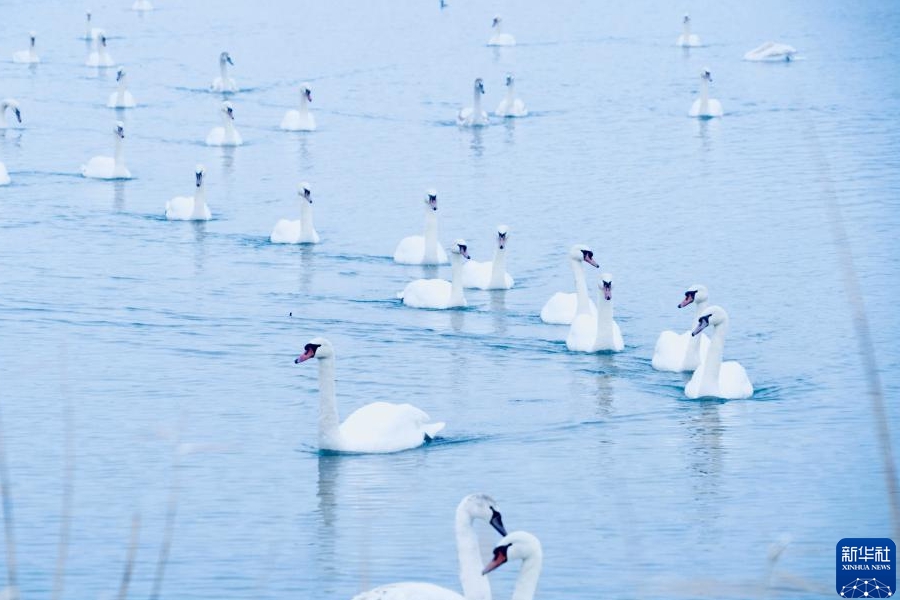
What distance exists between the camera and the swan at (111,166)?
2728 centimetres

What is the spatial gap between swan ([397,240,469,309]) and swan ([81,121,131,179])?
10.0 metres

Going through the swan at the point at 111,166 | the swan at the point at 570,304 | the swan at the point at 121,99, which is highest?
the swan at the point at 121,99

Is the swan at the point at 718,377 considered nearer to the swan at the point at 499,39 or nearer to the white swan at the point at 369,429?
the white swan at the point at 369,429

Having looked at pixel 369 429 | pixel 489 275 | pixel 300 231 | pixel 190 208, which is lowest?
pixel 369 429

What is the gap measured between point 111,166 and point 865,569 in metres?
20.0

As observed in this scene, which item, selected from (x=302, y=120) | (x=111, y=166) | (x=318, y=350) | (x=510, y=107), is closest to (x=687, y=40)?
(x=510, y=107)

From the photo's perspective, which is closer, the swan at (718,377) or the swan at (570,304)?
the swan at (718,377)

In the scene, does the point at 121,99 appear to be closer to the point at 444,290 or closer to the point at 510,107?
the point at 510,107

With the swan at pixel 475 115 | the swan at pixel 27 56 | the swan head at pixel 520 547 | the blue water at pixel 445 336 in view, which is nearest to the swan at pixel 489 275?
the blue water at pixel 445 336

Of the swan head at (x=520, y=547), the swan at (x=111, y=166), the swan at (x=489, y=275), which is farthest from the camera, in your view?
the swan at (x=111, y=166)

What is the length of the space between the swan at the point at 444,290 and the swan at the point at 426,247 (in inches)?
94.8

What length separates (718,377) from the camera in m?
15.0

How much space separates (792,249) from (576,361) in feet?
20.8

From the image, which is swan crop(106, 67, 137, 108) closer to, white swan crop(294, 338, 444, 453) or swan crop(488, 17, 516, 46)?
swan crop(488, 17, 516, 46)
